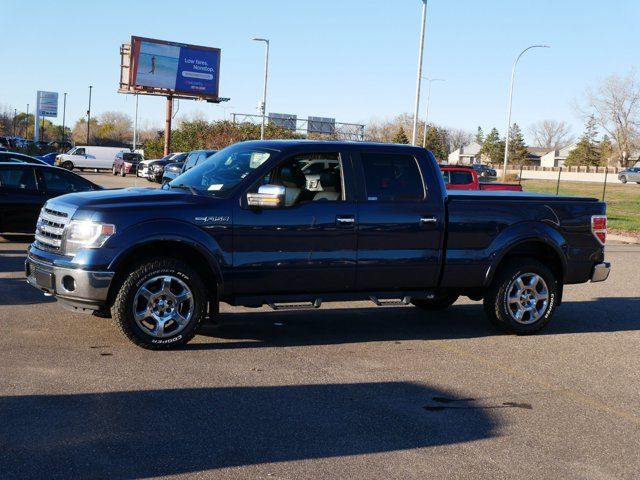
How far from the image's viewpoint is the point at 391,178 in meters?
8.08

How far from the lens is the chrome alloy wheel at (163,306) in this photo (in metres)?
7.09

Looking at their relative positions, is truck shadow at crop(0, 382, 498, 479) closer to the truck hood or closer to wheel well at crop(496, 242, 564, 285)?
the truck hood

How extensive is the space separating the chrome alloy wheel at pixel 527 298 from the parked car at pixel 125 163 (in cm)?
4650

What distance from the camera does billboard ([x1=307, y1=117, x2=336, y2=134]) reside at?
9564 cm

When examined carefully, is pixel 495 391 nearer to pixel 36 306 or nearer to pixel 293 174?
pixel 293 174

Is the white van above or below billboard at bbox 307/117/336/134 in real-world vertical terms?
below

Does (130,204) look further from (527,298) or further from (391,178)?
(527,298)

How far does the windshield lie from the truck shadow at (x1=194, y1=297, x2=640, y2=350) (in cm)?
152

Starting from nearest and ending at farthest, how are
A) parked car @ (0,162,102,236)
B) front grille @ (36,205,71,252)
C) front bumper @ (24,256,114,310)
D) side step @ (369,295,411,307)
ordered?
front bumper @ (24,256,114,310) < front grille @ (36,205,71,252) < side step @ (369,295,411,307) < parked car @ (0,162,102,236)

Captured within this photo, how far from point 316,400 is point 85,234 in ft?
8.58

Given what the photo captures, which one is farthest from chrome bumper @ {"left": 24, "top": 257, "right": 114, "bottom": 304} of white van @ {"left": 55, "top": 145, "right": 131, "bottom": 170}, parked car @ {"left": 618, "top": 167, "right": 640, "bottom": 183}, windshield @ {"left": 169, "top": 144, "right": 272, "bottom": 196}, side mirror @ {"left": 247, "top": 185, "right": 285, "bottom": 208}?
parked car @ {"left": 618, "top": 167, "right": 640, "bottom": 183}

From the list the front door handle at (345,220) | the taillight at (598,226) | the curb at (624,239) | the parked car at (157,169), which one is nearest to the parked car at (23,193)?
the front door handle at (345,220)

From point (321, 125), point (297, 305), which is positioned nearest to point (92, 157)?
point (321, 125)

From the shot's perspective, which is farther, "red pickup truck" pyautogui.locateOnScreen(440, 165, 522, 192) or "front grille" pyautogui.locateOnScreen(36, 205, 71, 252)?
"red pickup truck" pyautogui.locateOnScreen(440, 165, 522, 192)
